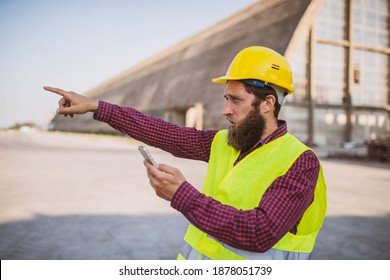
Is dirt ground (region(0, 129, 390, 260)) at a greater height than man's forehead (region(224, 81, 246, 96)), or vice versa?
man's forehead (region(224, 81, 246, 96))

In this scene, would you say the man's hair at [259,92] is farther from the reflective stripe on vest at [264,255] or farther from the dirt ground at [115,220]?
the dirt ground at [115,220]

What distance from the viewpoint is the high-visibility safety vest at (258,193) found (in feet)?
5.56

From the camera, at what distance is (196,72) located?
32.6m

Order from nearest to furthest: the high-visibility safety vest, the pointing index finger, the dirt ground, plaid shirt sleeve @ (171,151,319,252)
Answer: plaid shirt sleeve @ (171,151,319,252)
the high-visibility safety vest
the pointing index finger
the dirt ground

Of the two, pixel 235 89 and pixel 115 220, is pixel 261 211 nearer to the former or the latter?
pixel 235 89

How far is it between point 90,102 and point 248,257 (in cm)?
119

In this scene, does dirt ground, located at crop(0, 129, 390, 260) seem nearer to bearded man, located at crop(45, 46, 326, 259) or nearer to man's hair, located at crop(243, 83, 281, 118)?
bearded man, located at crop(45, 46, 326, 259)

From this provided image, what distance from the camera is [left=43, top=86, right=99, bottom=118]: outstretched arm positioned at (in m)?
2.04

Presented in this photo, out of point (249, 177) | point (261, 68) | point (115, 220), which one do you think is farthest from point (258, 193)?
point (115, 220)

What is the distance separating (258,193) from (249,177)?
8 centimetres

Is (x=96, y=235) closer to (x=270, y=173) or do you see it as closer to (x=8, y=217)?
(x=8, y=217)

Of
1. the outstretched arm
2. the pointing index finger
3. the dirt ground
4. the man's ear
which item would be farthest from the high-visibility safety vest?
the dirt ground

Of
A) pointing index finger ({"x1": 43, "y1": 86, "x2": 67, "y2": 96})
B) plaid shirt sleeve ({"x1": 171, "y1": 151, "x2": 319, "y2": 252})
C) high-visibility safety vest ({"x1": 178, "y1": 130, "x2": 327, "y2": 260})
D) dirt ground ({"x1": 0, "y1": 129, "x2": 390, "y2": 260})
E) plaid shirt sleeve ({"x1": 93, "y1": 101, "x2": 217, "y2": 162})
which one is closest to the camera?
plaid shirt sleeve ({"x1": 171, "y1": 151, "x2": 319, "y2": 252})

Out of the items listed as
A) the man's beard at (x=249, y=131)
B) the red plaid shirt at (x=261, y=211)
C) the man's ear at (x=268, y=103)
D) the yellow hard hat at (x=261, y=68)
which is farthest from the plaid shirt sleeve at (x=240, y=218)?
the yellow hard hat at (x=261, y=68)
